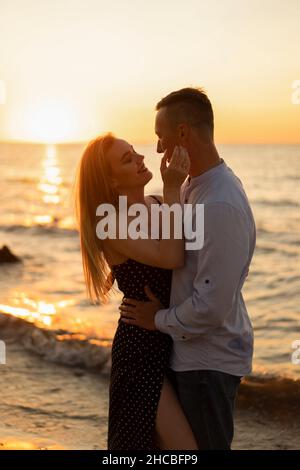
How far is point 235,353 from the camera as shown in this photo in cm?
325

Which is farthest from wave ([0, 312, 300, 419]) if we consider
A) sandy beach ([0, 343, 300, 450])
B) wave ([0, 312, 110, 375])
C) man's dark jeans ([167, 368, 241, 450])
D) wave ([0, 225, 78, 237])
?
wave ([0, 225, 78, 237])

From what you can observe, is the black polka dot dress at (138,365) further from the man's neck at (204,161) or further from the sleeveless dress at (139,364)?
the man's neck at (204,161)

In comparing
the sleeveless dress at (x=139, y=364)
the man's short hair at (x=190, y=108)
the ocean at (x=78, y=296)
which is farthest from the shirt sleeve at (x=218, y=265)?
the ocean at (x=78, y=296)

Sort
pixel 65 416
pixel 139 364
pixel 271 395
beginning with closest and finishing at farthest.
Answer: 1. pixel 139 364
2. pixel 65 416
3. pixel 271 395

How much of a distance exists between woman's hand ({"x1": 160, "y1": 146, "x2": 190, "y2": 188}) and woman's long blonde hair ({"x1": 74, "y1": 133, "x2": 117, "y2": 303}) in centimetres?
38

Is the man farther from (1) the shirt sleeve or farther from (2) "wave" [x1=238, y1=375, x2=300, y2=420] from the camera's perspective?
(2) "wave" [x1=238, y1=375, x2=300, y2=420]

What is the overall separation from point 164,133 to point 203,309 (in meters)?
0.85

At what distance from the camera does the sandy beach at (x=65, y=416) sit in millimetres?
6121

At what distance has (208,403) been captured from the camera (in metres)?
3.21

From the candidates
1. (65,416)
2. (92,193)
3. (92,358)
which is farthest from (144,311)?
(92,358)

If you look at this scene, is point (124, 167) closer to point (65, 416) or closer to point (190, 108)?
point (190, 108)

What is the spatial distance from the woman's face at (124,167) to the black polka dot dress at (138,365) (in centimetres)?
38

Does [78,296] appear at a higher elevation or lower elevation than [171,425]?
lower
